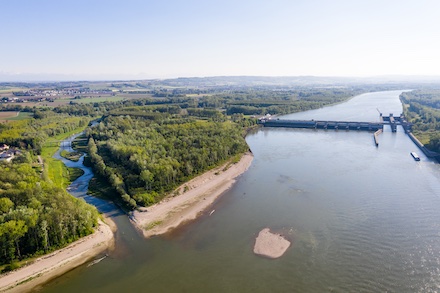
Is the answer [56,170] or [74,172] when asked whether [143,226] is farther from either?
[56,170]

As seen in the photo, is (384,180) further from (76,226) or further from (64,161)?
(64,161)

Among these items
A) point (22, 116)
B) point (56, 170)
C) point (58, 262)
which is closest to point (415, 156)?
point (58, 262)

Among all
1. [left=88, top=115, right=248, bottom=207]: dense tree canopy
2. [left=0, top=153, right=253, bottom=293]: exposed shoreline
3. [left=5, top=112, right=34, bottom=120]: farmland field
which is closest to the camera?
[left=0, top=153, right=253, bottom=293]: exposed shoreline

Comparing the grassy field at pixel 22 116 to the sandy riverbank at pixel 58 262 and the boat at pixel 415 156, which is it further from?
the boat at pixel 415 156

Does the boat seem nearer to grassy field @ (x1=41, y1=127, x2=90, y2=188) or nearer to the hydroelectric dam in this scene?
the hydroelectric dam

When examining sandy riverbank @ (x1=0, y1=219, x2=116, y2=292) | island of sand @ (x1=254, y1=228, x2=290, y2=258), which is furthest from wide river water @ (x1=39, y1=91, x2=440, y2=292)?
sandy riverbank @ (x1=0, y1=219, x2=116, y2=292)

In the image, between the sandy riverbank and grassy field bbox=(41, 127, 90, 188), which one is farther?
grassy field bbox=(41, 127, 90, 188)

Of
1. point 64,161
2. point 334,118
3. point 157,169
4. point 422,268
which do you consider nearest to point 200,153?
point 157,169
